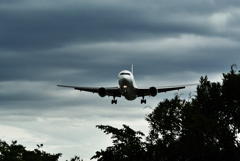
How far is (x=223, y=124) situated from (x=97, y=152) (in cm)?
1497

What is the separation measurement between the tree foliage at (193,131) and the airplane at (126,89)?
16948mm

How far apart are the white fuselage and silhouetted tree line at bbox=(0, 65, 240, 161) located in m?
16.6

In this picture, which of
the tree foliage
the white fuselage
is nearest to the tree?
the tree foliage

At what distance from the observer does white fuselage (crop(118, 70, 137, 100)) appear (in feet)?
221

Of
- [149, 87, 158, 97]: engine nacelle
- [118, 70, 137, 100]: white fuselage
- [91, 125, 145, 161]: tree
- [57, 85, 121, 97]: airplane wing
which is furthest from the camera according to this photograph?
[149, 87, 158, 97]: engine nacelle

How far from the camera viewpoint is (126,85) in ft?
221

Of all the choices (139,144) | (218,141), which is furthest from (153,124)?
(139,144)

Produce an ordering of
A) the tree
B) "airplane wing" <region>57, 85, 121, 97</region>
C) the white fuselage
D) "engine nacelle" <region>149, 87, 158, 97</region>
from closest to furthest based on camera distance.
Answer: the tree
the white fuselage
"airplane wing" <region>57, 85, 121, 97</region>
"engine nacelle" <region>149, 87, 158, 97</region>

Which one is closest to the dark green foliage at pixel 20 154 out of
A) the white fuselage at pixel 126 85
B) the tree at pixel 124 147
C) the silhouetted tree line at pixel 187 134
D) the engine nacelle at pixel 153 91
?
the silhouetted tree line at pixel 187 134

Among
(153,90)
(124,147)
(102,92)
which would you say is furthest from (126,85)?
(124,147)

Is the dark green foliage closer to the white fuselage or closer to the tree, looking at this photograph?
the tree

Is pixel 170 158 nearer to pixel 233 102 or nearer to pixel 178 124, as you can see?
pixel 178 124

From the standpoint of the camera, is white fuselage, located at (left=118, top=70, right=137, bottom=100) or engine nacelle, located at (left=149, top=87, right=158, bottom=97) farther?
engine nacelle, located at (left=149, top=87, right=158, bottom=97)

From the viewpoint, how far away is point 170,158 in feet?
→ 127
